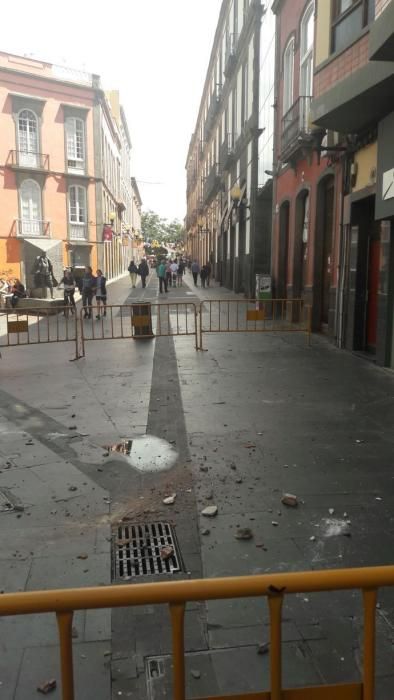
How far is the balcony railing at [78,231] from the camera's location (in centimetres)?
Result: 3441

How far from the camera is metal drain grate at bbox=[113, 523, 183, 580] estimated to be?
11.3 ft

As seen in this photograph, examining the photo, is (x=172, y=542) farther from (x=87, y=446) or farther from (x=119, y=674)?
(x=87, y=446)

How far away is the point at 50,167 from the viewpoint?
1296 inches

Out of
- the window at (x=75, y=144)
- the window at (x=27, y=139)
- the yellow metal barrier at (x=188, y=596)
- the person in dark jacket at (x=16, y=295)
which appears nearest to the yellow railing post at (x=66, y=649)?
the yellow metal barrier at (x=188, y=596)

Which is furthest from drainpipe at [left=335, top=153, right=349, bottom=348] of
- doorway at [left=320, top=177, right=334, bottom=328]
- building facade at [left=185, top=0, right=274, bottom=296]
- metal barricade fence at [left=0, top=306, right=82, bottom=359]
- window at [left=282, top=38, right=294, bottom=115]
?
building facade at [left=185, top=0, right=274, bottom=296]

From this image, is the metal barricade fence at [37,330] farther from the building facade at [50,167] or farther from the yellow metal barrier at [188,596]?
the building facade at [50,167]

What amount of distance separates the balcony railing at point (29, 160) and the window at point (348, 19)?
25.4 meters

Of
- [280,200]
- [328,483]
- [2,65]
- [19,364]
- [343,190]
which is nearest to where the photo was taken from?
[328,483]

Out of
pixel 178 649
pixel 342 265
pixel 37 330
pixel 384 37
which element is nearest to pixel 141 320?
pixel 37 330

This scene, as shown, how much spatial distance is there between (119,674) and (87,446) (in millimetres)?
3266

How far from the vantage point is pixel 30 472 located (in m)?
4.97

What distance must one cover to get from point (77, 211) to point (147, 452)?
3159cm

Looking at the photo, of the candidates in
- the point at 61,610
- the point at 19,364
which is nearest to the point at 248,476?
the point at 61,610

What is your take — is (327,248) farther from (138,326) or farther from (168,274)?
(168,274)
